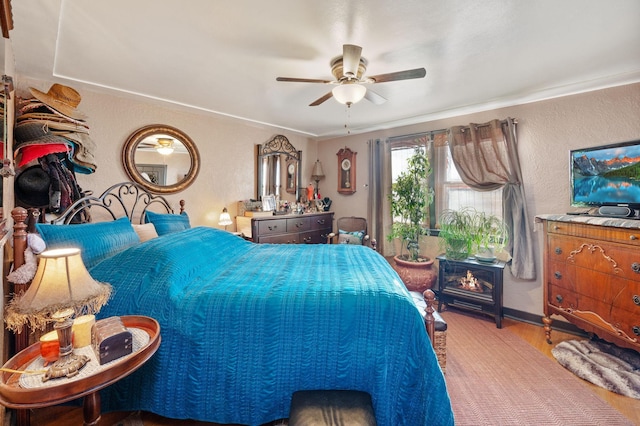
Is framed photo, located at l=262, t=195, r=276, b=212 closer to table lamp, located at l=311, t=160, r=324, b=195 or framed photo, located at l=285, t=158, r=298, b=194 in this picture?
framed photo, located at l=285, t=158, r=298, b=194

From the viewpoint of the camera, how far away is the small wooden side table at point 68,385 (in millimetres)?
967

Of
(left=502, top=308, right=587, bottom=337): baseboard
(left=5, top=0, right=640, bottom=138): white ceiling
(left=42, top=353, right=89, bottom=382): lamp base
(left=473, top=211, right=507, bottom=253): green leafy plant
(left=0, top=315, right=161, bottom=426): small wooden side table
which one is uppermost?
(left=5, top=0, right=640, bottom=138): white ceiling

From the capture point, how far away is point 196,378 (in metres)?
1.41

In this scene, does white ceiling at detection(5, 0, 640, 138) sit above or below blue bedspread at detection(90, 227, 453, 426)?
above

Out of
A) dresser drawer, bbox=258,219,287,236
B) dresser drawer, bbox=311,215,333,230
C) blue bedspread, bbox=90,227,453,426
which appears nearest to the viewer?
blue bedspread, bbox=90,227,453,426

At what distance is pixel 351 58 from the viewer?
1.90 meters

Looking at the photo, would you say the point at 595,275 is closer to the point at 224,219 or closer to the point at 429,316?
the point at 429,316

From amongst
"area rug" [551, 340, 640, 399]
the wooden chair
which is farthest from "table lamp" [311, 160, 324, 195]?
"area rug" [551, 340, 640, 399]

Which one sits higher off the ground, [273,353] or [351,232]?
[351,232]

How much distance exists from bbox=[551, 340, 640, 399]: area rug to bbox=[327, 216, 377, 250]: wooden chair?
7.72 ft

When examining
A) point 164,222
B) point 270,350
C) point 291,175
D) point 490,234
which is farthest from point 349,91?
point 291,175

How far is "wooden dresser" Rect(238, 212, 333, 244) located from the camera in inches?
149

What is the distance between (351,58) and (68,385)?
2.22 metres

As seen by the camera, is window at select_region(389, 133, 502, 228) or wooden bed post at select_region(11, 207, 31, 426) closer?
wooden bed post at select_region(11, 207, 31, 426)
